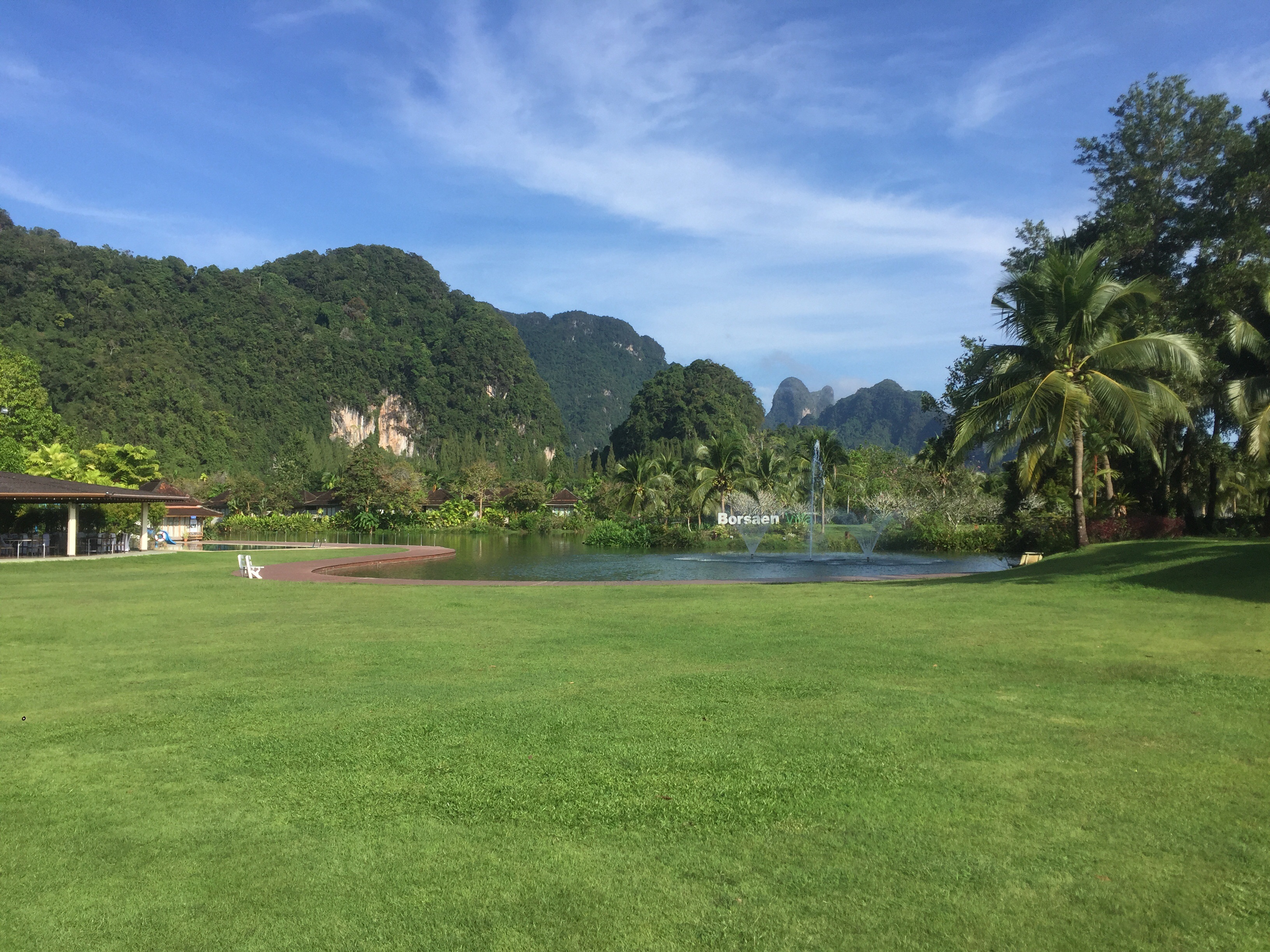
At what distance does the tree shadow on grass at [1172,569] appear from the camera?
11.1 m

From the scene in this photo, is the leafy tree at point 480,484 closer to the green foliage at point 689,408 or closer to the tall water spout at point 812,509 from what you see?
the tall water spout at point 812,509

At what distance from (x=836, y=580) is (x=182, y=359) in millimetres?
100234

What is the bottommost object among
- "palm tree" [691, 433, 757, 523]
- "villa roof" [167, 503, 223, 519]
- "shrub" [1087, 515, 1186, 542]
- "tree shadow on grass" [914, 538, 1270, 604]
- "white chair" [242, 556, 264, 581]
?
"white chair" [242, 556, 264, 581]

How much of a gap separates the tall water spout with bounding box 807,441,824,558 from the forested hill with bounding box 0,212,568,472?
2107 inches

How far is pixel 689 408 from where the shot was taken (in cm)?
10681

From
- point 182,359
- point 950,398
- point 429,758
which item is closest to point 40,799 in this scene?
point 429,758

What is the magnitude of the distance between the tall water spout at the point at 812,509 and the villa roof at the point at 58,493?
2321 cm

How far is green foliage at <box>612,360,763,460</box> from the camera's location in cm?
10525

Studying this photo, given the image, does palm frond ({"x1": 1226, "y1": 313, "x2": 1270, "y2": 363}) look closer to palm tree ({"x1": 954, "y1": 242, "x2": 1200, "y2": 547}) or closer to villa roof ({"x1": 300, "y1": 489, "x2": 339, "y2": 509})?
palm tree ({"x1": 954, "y1": 242, "x2": 1200, "y2": 547})

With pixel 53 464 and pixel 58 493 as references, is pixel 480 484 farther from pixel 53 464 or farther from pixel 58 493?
pixel 58 493

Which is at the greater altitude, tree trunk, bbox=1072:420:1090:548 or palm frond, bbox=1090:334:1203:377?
palm frond, bbox=1090:334:1203:377

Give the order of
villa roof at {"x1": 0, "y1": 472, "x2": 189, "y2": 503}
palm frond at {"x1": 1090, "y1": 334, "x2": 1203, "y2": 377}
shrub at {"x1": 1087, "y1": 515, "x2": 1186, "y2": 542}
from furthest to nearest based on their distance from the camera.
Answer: villa roof at {"x1": 0, "y1": 472, "x2": 189, "y2": 503}
shrub at {"x1": 1087, "y1": 515, "x2": 1186, "y2": 542}
palm frond at {"x1": 1090, "y1": 334, "x2": 1203, "y2": 377}

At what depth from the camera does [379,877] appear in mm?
3230

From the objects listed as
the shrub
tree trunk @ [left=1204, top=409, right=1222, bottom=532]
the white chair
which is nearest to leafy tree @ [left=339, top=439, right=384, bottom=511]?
the white chair
